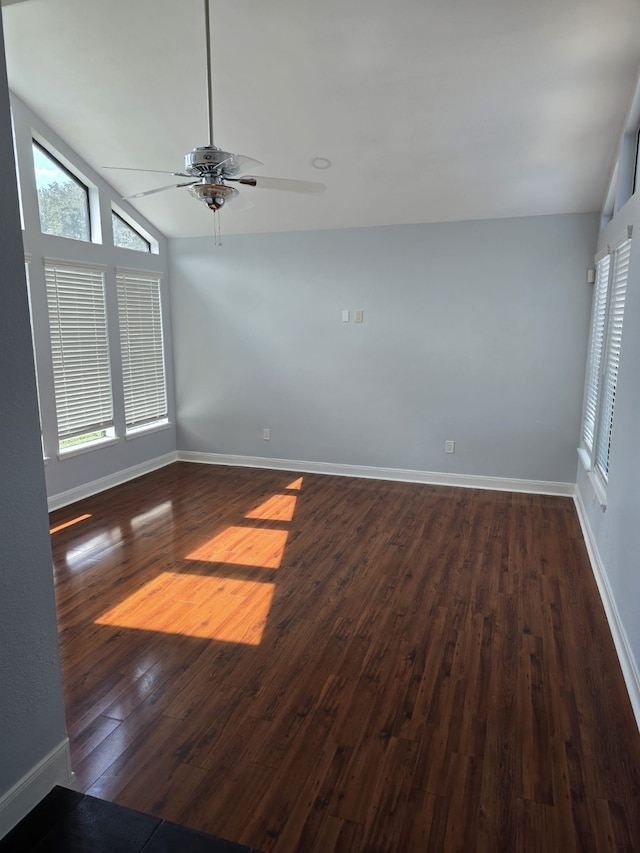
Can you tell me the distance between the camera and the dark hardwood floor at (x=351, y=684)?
1740 millimetres

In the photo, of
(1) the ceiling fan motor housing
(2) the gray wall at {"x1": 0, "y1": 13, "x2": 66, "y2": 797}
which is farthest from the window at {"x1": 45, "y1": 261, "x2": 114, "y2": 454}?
(2) the gray wall at {"x1": 0, "y1": 13, "x2": 66, "y2": 797}

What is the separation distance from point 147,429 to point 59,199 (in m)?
2.31

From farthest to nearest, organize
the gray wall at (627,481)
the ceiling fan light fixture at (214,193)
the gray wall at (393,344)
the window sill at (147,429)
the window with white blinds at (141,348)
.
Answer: the window sill at (147,429)
the window with white blinds at (141,348)
the gray wall at (393,344)
the ceiling fan light fixture at (214,193)
the gray wall at (627,481)

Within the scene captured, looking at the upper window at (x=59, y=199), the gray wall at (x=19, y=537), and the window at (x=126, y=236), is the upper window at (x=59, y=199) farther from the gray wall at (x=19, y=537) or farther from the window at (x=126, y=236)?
the gray wall at (x=19, y=537)

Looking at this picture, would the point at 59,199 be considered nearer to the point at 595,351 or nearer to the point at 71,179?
the point at 71,179

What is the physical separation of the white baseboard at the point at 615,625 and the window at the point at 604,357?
1.40 ft

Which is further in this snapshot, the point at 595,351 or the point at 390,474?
the point at 390,474

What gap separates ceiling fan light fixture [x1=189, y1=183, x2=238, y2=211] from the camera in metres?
2.65

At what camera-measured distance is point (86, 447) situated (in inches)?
191

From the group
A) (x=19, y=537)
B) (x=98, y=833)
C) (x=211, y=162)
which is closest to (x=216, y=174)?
(x=211, y=162)

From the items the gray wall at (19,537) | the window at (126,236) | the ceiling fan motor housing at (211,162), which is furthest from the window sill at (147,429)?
the gray wall at (19,537)

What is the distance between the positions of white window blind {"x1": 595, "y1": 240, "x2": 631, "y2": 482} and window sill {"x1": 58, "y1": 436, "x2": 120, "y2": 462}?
420 cm

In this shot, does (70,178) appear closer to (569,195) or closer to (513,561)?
(569,195)

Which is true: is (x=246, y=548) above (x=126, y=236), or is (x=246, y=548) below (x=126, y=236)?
below
